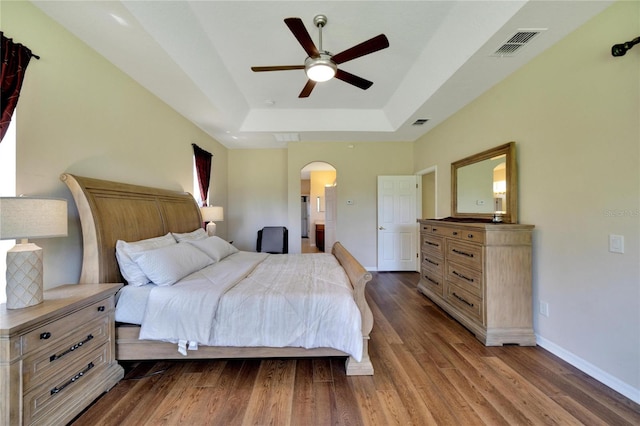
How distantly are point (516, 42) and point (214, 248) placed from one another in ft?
12.0

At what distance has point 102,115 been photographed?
7.43 ft

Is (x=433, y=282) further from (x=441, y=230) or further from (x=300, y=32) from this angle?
(x=300, y=32)

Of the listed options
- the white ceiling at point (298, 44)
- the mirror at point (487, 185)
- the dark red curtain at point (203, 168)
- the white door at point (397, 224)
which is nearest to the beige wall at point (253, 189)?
the dark red curtain at point (203, 168)

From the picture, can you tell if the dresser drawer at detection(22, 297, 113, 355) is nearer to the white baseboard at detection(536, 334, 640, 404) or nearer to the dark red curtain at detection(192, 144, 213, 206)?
the dark red curtain at detection(192, 144, 213, 206)

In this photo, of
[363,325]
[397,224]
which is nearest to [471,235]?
[363,325]

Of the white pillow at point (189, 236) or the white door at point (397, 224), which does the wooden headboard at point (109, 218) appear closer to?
the white pillow at point (189, 236)

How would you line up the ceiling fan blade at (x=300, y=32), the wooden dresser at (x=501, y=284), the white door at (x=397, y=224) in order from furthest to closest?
the white door at (x=397, y=224), the wooden dresser at (x=501, y=284), the ceiling fan blade at (x=300, y=32)

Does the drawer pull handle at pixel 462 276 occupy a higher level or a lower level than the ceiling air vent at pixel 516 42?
lower

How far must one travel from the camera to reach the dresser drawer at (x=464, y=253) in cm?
247

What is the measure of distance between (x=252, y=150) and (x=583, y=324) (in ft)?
18.8

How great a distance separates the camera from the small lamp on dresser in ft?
4.06

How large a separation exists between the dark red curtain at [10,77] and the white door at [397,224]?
186 inches

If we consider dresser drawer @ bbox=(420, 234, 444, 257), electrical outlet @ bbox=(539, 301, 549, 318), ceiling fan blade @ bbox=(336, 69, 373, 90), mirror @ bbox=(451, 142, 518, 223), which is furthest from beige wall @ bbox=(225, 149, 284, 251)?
electrical outlet @ bbox=(539, 301, 549, 318)

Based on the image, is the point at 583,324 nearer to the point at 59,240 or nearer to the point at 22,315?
the point at 22,315
